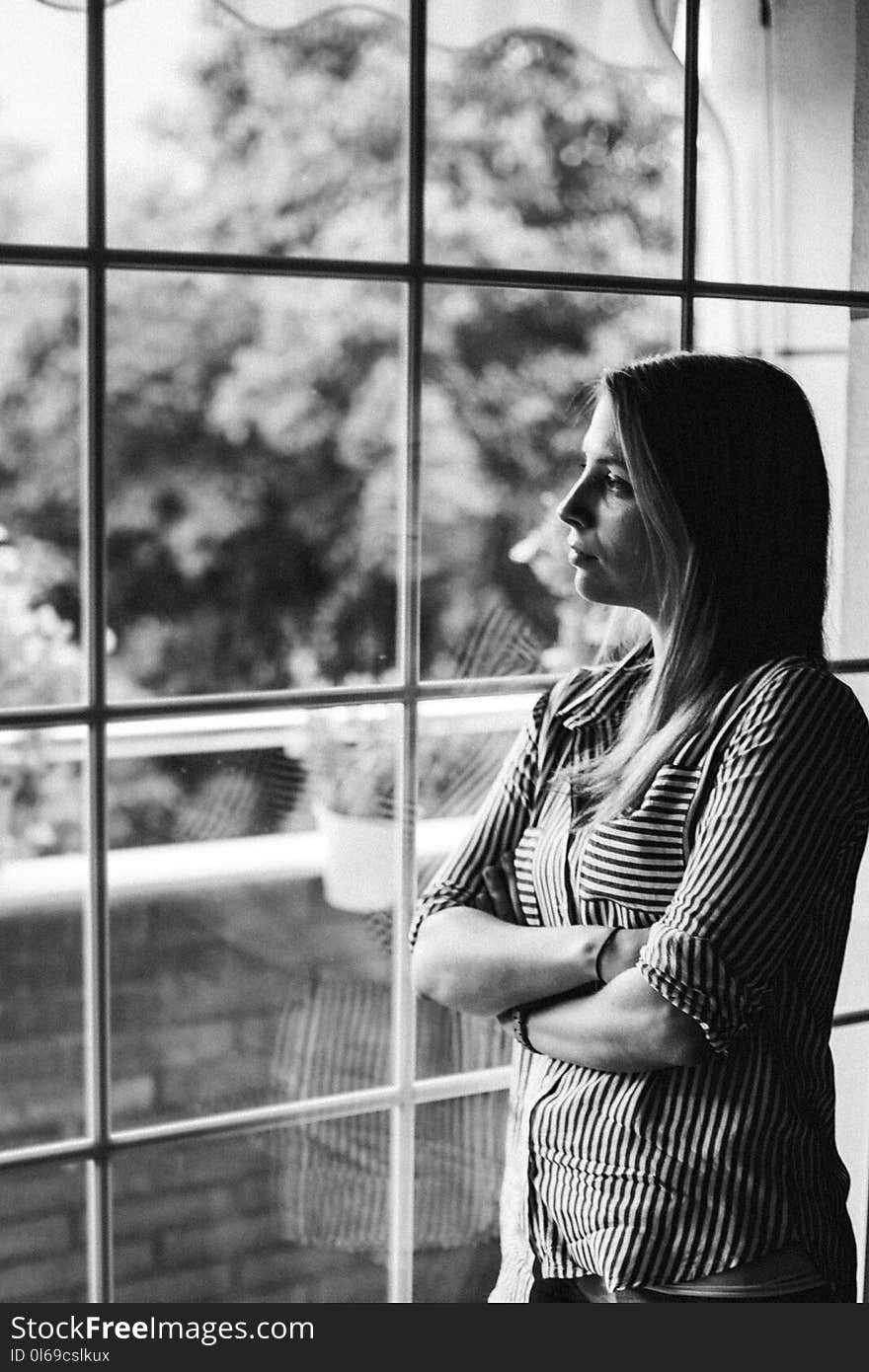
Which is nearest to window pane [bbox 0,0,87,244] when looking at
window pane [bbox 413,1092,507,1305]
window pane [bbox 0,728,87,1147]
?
window pane [bbox 0,728,87,1147]

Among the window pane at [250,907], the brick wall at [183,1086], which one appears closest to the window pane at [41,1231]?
the brick wall at [183,1086]

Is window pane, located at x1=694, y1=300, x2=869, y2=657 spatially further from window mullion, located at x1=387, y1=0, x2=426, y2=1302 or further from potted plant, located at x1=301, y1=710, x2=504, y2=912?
potted plant, located at x1=301, y1=710, x2=504, y2=912

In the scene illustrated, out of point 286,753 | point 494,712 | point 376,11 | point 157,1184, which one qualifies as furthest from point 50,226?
point 157,1184

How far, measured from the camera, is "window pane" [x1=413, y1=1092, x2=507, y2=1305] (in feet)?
6.34

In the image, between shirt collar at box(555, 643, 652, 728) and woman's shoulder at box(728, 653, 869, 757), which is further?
shirt collar at box(555, 643, 652, 728)

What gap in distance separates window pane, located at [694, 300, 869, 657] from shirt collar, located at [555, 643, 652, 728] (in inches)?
24.8

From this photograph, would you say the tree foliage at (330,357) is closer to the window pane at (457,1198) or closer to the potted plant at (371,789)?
the potted plant at (371,789)

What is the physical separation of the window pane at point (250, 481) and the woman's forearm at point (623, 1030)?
578 millimetres

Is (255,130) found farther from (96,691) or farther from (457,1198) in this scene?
(457,1198)

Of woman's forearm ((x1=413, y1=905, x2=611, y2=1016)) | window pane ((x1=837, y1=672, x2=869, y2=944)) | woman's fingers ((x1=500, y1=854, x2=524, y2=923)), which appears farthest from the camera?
window pane ((x1=837, y1=672, x2=869, y2=944))

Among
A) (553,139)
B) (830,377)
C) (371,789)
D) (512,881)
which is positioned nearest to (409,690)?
(371,789)

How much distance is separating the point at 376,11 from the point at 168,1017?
123 centimetres

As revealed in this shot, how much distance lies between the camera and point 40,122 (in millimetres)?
1518

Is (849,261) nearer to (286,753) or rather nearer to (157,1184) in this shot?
(286,753)
